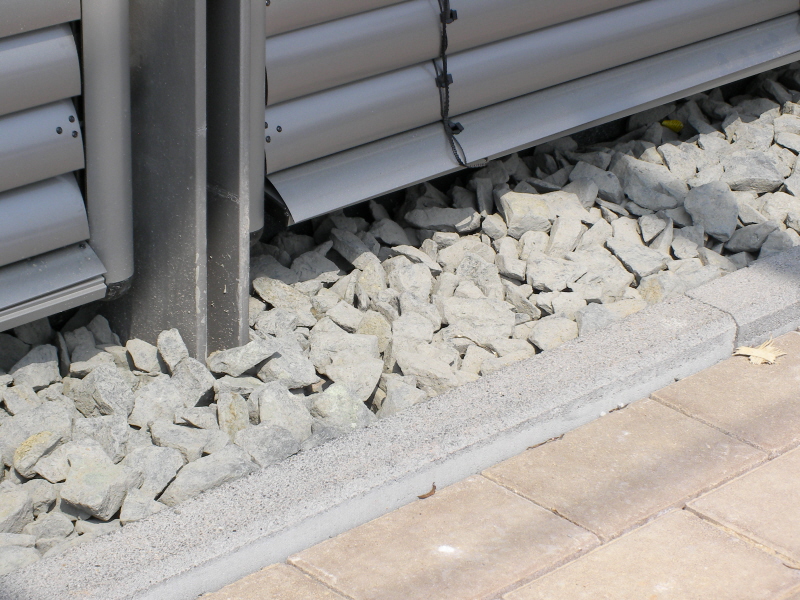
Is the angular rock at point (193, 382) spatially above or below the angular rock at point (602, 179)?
below

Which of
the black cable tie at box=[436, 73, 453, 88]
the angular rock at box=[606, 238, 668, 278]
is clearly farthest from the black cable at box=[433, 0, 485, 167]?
the angular rock at box=[606, 238, 668, 278]

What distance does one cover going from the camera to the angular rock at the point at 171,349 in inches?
98.1

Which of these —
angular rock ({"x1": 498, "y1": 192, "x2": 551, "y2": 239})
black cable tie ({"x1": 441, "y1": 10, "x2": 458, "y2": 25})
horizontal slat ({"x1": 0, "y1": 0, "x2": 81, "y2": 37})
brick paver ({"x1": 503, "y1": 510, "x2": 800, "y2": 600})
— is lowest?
brick paver ({"x1": 503, "y1": 510, "x2": 800, "y2": 600})

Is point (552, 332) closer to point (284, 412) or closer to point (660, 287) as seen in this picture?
point (660, 287)

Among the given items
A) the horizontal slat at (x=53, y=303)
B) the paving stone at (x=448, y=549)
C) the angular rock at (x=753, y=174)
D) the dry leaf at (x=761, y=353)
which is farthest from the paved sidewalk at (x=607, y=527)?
the angular rock at (x=753, y=174)

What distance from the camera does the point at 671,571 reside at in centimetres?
187

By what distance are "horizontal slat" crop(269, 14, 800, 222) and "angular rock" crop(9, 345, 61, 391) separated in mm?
766

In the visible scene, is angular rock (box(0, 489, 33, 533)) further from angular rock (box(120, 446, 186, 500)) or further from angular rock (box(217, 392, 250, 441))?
angular rock (box(217, 392, 250, 441))

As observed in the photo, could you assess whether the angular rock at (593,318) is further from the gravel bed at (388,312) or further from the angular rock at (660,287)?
the angular rock at (660,287)

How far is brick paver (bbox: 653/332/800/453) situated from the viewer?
2305 millimetres

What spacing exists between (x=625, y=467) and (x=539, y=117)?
1552 mm

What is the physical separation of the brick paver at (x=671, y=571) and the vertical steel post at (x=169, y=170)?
3.87 feet

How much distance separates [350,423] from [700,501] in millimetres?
825

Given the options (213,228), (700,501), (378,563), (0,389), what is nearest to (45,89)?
(213,228)
